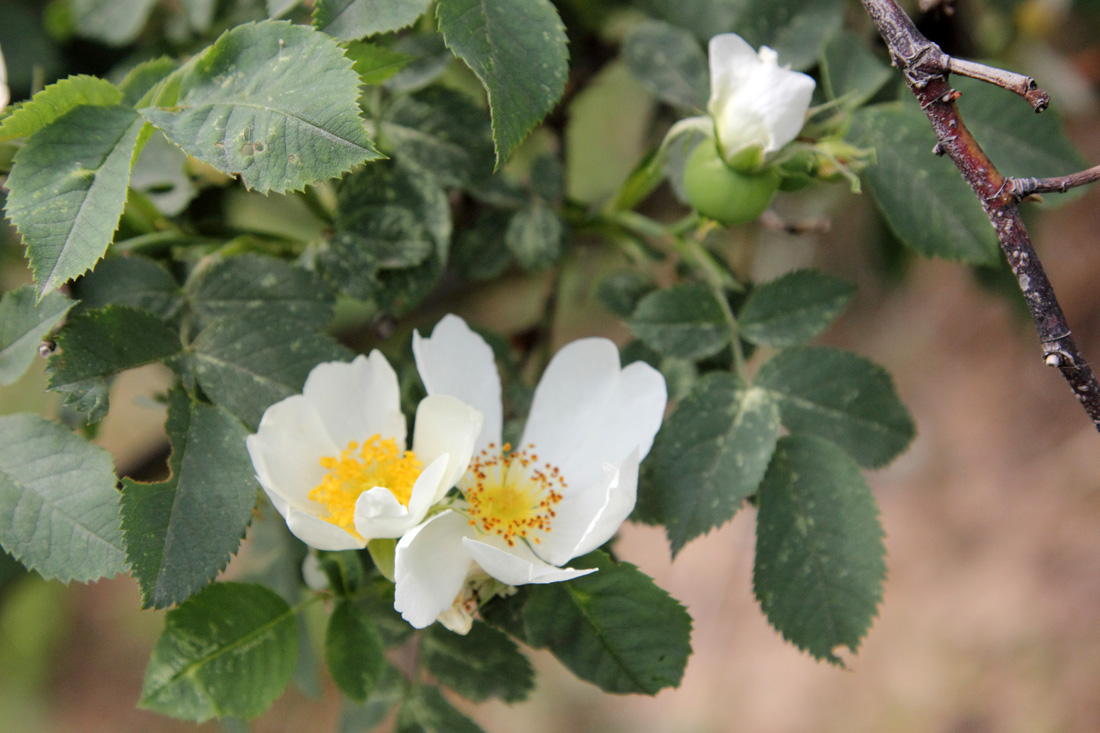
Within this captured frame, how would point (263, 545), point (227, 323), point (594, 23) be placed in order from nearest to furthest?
point (227, 323), point (263, 545), point (594, 23)

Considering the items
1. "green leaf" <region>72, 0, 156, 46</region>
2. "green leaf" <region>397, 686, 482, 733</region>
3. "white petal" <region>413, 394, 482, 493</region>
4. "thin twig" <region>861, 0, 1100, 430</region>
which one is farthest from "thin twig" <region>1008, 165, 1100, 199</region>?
"green leaf" <region>72, 0, 156, 46</region>

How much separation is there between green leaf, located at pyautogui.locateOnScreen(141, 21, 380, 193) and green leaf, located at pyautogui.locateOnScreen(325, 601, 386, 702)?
0.33 m

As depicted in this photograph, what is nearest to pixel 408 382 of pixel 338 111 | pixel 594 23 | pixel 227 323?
pixel 227 323

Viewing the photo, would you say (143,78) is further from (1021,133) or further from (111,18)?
(1021,133)

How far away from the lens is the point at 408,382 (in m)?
0.67

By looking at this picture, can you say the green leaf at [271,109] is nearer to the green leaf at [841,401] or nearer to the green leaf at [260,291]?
the green leaf at [260,291]

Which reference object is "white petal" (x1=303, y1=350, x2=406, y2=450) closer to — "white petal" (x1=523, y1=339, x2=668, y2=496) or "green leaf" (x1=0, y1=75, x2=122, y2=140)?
"white petal" (x1=523, y1=339, x2=668, y2=496)

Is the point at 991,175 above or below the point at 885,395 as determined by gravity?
above

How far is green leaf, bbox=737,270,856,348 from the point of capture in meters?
0.66

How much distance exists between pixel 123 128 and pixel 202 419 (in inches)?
8.0

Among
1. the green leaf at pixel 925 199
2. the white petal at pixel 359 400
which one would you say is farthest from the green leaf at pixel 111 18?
the green leaf at pixel 925 199

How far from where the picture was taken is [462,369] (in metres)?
0.57

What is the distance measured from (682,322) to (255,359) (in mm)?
351

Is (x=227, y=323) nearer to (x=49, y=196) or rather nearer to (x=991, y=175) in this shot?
(x=49, y=196)
